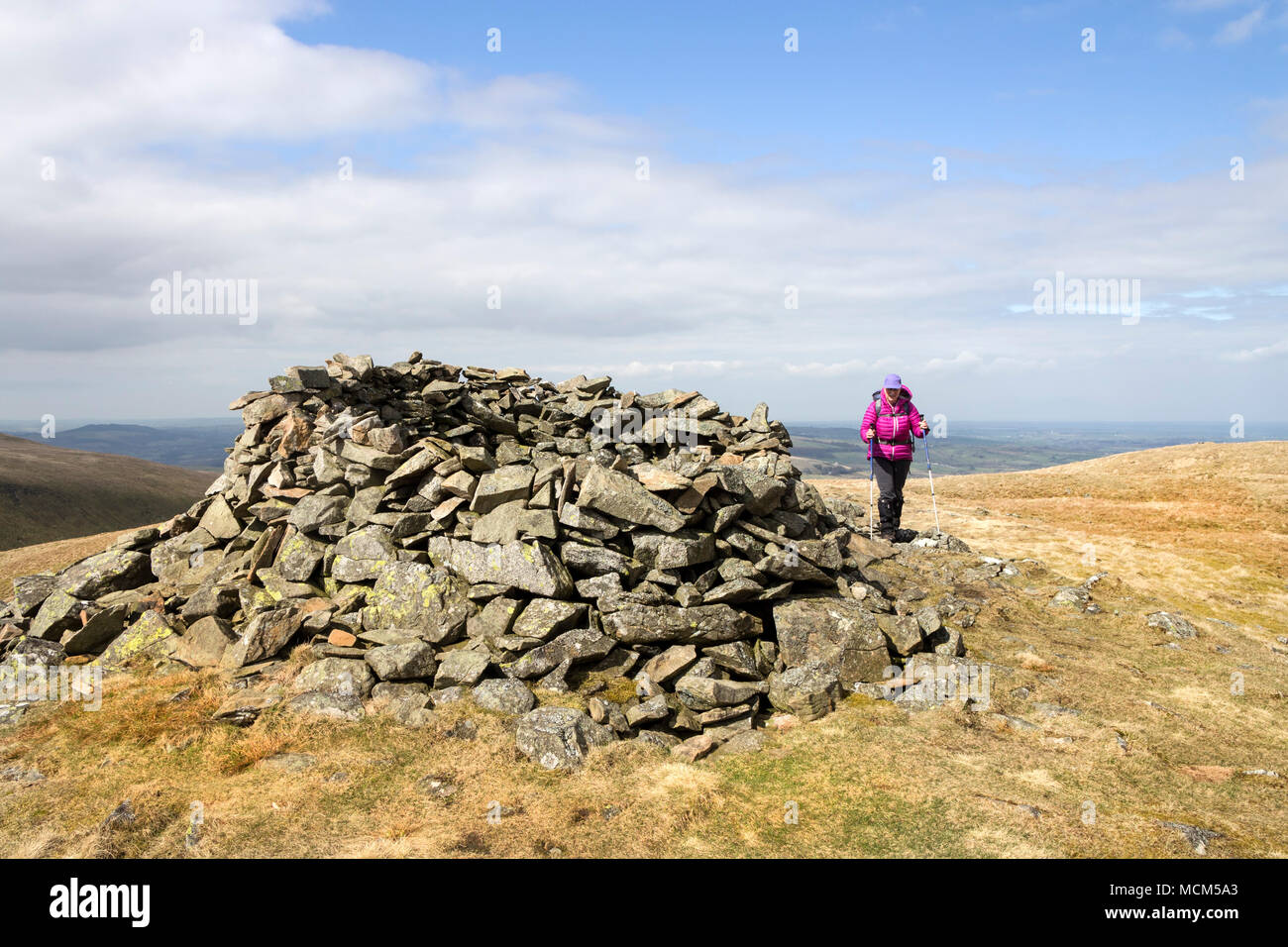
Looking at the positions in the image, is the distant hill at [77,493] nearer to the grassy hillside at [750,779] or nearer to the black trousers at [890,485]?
the grassy hillside at [750,779]

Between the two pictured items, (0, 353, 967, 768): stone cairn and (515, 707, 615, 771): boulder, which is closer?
(515, 707, 615, 771): boulder

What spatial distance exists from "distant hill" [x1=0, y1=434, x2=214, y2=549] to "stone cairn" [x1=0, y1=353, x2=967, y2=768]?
118 metres

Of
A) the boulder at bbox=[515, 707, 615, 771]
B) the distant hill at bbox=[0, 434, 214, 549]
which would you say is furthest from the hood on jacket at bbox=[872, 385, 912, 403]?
the distant hill at bbox=[0, 434, 214, 549]

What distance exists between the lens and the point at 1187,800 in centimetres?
976

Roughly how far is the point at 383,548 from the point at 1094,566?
22642 mm

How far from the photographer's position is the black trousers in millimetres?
23031

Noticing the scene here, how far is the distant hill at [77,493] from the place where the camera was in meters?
114

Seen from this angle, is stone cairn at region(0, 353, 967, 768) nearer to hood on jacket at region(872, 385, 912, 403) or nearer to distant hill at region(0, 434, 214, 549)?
hood on jacket at region(872, 385, 912, 403)

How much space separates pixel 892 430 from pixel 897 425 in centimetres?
24

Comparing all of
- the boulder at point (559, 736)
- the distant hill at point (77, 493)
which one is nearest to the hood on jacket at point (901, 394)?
the boulder at point (559, 736)

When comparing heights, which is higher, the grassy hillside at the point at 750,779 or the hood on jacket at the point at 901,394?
the hood on jacket at the point at 901,394
